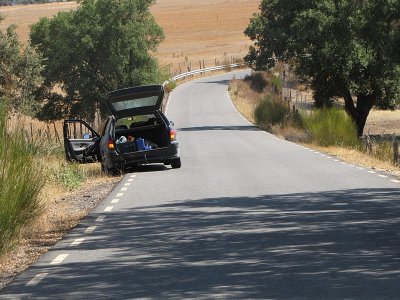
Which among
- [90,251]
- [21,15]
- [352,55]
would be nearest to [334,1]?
[352,55]

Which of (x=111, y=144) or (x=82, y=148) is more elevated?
(x=111, y=144)

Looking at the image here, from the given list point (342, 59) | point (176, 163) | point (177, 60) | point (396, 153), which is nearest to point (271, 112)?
point (342, 59)

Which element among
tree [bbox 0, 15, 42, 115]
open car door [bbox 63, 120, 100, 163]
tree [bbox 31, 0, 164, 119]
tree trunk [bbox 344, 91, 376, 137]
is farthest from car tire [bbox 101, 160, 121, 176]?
tree [bbox 31, 0, 164, 119]

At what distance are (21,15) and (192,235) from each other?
168 m

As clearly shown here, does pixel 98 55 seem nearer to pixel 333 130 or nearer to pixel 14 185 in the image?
pixel 333 130

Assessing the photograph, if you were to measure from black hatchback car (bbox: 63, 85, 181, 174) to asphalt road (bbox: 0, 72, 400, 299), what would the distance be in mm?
745

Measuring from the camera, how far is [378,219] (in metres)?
15.1

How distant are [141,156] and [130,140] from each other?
0.82m

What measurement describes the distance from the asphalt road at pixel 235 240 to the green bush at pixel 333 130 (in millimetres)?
12080

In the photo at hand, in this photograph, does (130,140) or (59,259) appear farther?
(130,140)

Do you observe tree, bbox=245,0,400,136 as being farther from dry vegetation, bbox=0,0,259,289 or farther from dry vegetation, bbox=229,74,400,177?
dry vegetation, bbox=0,0,259,289

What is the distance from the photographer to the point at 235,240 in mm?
13266

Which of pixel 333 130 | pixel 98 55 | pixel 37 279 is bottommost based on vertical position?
pixel 333 130

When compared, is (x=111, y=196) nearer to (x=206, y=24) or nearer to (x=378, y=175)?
(x=378, y=175)
